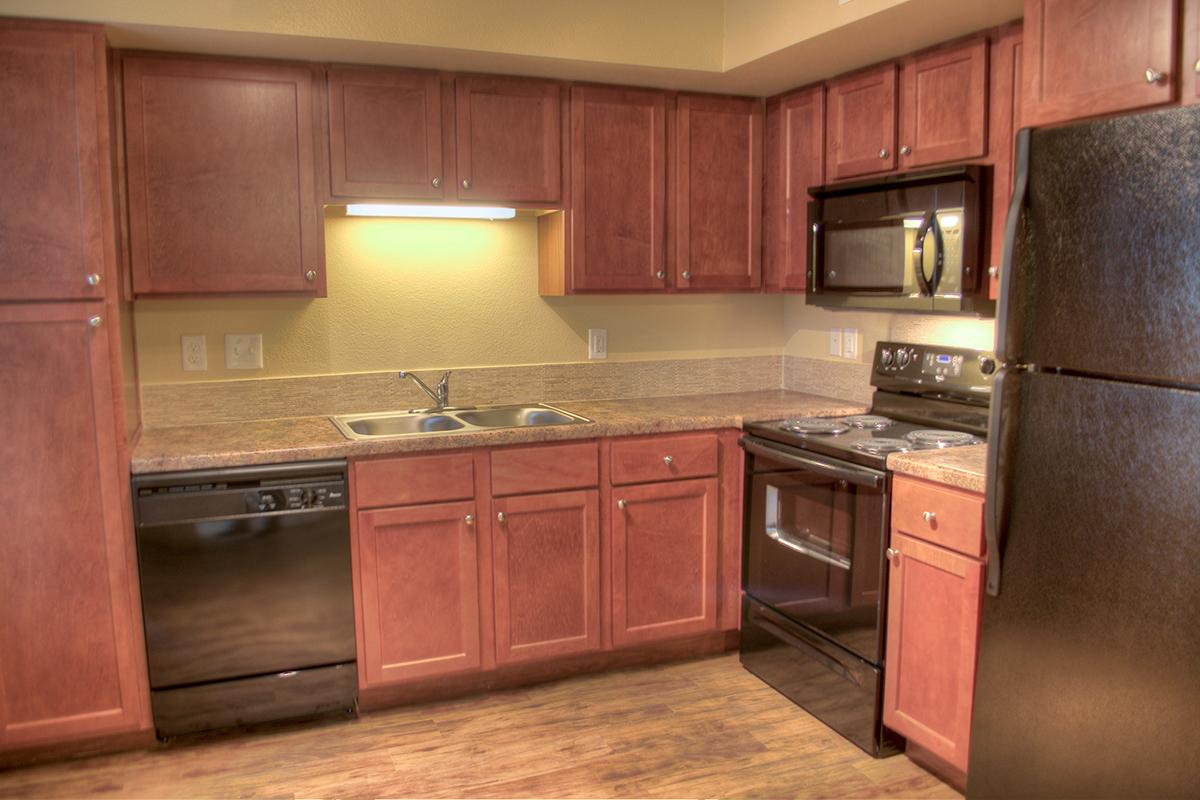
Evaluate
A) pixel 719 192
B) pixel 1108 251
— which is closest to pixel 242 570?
pixel 719 192

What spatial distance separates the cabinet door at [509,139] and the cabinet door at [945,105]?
3.62ft

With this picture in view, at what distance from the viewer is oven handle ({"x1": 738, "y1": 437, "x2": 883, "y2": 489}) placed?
2596 mm

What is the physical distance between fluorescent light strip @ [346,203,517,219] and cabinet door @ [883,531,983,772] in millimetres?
1657

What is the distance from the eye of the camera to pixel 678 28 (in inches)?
121

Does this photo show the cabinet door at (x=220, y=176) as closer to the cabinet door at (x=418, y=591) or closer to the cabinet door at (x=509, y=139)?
the cabinet door at (x=509, y=139)

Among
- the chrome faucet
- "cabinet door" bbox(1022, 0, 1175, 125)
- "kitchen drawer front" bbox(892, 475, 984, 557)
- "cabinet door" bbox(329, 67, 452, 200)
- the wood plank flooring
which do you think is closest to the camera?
"cabinet door" bbox(1022, 0, 1175, 125)

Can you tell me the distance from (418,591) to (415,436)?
47cm

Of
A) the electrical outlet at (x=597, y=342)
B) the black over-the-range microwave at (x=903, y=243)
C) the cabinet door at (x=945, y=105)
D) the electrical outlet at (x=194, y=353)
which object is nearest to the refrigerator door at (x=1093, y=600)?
the black over-the-range microwave at (x=903, y=243)

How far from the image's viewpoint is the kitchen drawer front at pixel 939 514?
2.30m

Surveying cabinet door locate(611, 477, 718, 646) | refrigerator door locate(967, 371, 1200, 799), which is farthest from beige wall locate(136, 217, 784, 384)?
refrigerator door locate(967, 371, 1200, 799)

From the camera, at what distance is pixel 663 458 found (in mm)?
3141

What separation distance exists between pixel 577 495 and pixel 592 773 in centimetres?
84

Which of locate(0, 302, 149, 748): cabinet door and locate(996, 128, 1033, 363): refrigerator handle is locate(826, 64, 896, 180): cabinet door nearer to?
locate(996, 128, 1033, 363): refrigerator handle

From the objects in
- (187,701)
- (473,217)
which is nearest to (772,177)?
(473,217)
